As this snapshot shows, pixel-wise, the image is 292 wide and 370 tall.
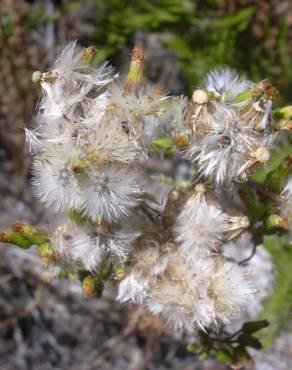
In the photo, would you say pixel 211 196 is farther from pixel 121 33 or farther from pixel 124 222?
pixel 121 33

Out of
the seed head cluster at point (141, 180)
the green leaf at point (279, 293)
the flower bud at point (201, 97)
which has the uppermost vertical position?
the flower bud at point (201, 97)

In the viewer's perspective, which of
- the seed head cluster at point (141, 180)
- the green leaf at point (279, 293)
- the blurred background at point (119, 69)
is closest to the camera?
the seed head cluster at point (141, 180)

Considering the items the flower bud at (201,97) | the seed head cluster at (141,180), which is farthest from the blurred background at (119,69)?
the flower bud at (201,97)

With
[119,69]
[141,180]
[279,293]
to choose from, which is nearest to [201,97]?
[141,180]

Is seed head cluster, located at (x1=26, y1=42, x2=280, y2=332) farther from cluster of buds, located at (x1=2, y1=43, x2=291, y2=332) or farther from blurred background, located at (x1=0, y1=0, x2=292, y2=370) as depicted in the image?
blurred background, located at (x1=0, y1=0, x2=292, y2=370)

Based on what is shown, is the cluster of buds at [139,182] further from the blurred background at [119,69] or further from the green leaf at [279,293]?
the blurred background at [119,69]

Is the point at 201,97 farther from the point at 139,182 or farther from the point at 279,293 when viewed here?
the point at 279,293

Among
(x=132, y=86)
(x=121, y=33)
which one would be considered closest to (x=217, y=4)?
(x=121, y=33)
